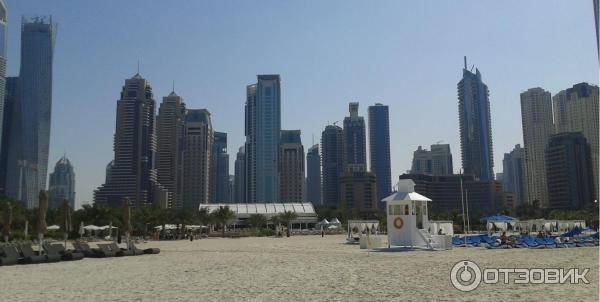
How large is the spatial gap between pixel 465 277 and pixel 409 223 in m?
16.3

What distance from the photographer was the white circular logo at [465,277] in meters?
12.7

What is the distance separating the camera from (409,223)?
31.3m

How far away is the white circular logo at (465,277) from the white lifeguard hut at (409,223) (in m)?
11.5

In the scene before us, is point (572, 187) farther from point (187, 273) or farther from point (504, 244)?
point (187, 273)

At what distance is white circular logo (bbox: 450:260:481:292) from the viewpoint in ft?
41.8

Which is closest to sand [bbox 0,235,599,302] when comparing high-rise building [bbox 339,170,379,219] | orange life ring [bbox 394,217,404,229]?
orange life ring [bbox 394,217,404,229]

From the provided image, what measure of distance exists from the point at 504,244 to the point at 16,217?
47.9m

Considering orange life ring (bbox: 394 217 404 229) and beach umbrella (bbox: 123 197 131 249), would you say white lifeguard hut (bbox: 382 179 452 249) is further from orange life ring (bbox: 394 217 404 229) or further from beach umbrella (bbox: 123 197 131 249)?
beach umbrella (bbox: 123 197 131 249)

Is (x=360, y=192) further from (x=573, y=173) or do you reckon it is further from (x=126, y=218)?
(x=126, y=218)

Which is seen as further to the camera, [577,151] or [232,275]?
[577,151]

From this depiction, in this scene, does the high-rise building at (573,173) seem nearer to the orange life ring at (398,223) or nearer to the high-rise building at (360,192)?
the high-rise building at (360,192)

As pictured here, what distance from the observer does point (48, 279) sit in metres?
15.3

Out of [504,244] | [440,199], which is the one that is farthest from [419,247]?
[440,199]

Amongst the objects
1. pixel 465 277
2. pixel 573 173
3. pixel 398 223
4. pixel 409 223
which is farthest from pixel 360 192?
pixel 465 277
